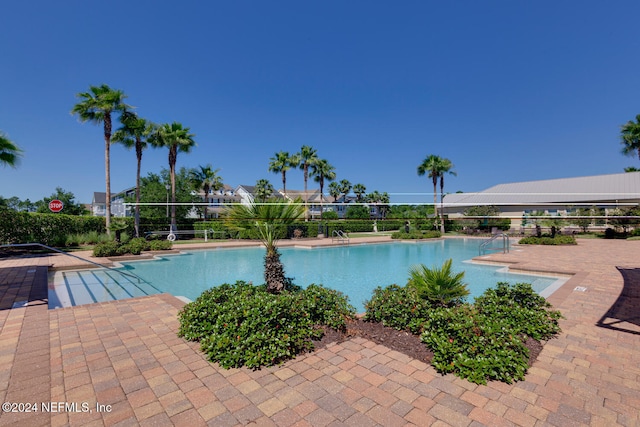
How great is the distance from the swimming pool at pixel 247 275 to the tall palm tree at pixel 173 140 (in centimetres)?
1068

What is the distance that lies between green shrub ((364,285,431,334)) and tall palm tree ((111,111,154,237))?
21.2 m

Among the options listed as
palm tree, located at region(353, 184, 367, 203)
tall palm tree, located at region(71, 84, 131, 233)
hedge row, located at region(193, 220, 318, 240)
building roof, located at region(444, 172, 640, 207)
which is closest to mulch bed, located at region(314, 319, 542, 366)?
hedge row, located at region(193, 220, 318, 240)

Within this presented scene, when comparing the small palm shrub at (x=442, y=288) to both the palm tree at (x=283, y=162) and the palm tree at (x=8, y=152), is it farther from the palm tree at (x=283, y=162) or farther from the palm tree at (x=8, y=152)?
the palm tree at (x=283, y=162)

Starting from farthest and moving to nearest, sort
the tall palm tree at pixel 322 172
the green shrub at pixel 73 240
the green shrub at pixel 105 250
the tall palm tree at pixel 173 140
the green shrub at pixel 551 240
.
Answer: the tall palm tree at pixel 322 172 < the tall palm tree at pixel 173 140 < the green shrub at pixel 551 240 < the green shrub at pixel 73 240 < the green shrub at pixel 105 250

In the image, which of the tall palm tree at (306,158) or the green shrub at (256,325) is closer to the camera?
the green shrub at (256,325)

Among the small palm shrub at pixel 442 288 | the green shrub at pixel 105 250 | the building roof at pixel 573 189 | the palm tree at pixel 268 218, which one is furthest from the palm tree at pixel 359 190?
the small palm shrub at pixel 442 288

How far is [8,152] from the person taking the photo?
517 inches

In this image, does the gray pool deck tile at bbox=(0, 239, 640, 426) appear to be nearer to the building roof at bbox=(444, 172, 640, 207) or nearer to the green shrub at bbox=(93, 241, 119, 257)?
the green shrub at bbox=(93, 241, 119, 257)

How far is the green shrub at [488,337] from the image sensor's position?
3057 millimetres

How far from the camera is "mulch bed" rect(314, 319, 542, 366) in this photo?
367cm

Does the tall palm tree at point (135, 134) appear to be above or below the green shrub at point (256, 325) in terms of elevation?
above

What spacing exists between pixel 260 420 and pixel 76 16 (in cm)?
1466

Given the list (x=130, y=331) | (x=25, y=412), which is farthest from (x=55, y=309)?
(x=25, y=412)

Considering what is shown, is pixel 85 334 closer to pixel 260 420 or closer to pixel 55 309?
pixel 55 309
